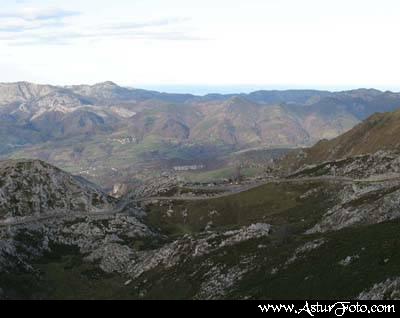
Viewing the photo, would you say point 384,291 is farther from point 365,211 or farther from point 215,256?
point 215,256

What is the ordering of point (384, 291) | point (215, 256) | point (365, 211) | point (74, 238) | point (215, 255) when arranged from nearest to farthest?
1. point (384, 291)
2. point (215, 256)
3. point (365, 211)
4. point (215, 255)
5. point (74, 238)

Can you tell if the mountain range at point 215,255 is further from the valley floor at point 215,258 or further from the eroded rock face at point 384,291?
the valley floor at point 215,258

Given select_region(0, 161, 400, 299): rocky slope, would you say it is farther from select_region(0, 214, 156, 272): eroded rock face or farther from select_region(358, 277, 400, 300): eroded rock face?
select_region(0, 214, 156, 272): eroded rock face

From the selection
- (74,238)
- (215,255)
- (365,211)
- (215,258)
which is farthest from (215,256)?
(74,238)

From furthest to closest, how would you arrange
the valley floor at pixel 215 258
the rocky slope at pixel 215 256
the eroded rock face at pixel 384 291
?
the rocky slope at pixel 215 256, the valley floor at pixel 215 258, the eroded rock face at pixel 384 291

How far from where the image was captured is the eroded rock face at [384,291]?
64.0m

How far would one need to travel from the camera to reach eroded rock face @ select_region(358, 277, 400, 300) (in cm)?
6403

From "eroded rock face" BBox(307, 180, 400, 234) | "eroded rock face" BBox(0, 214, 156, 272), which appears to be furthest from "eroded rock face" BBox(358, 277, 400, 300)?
"eroded rock face" BBox(0, 214, 156, 272)

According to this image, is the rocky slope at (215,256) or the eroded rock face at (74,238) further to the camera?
the eroded rock face at (74,238)

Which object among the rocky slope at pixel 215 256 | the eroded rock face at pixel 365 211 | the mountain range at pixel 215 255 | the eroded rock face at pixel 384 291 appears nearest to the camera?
the eroded rock face at pixel 384 291

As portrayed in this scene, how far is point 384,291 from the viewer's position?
66.6 m

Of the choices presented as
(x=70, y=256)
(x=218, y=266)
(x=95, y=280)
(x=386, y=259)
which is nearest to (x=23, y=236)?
(x=70, y=256)

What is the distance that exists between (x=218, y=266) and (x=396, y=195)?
140 feet

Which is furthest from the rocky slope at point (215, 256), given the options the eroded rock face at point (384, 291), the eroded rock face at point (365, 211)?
the eroded rock face at point (365, 211)
